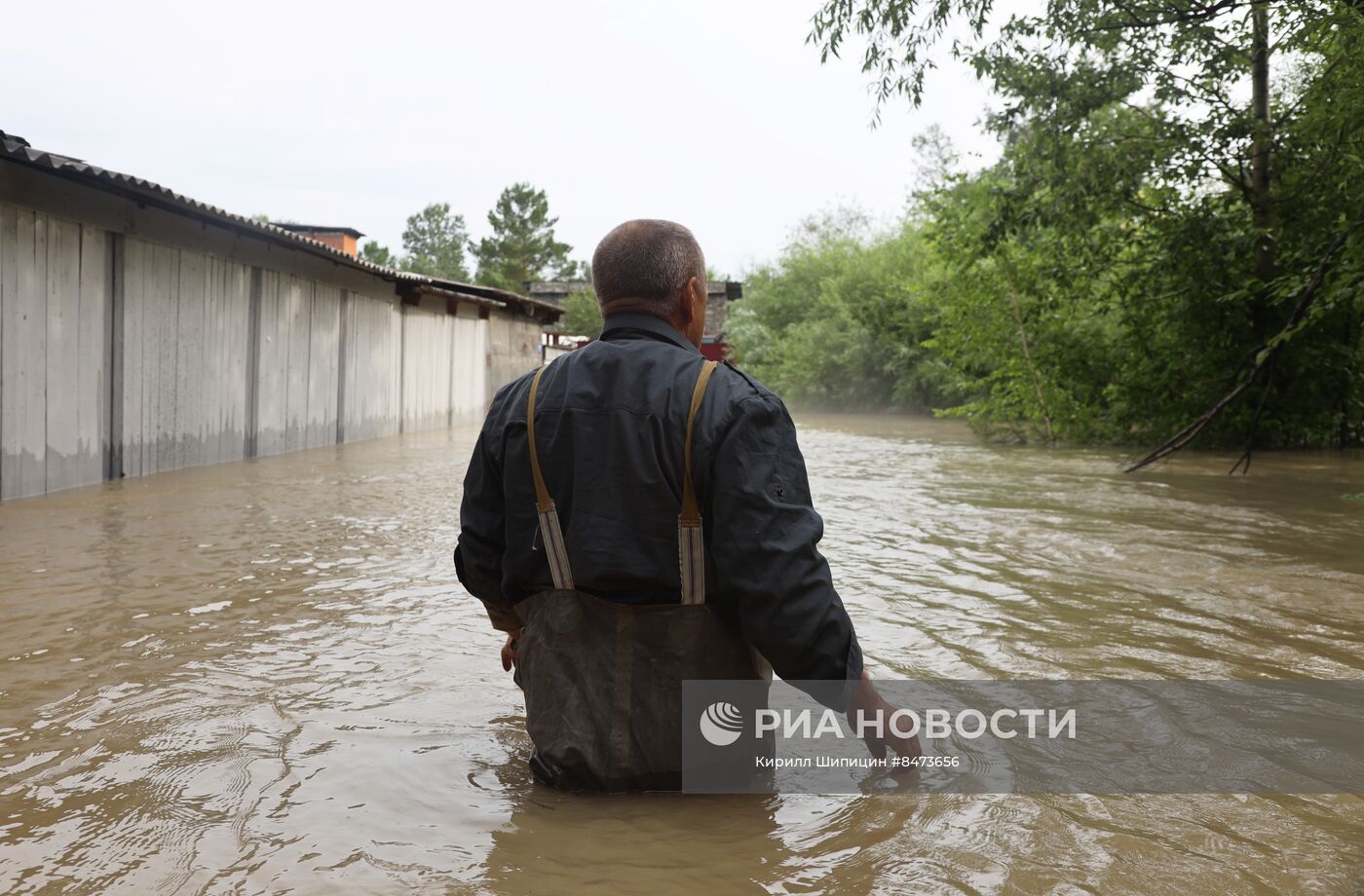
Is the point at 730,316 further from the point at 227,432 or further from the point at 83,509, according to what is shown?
the point at 83,509

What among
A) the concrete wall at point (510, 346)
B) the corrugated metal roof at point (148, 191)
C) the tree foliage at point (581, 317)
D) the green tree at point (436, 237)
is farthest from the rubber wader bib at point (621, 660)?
the green tree at point (436, 237)

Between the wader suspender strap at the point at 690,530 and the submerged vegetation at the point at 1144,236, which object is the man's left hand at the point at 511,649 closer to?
the wader suspender strap at the point at 690,530

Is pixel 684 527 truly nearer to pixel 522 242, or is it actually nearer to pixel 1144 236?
pixel 1144 236

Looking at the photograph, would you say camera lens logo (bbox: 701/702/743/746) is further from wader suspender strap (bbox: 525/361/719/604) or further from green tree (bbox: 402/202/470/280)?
green tree (bbox: 402/202/470/280)

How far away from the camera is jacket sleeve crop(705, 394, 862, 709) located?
8.65 ft

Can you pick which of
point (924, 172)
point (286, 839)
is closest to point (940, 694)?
point (286, 839)

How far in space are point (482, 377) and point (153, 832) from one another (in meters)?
22.7

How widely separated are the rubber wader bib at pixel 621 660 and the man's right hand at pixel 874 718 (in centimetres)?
29

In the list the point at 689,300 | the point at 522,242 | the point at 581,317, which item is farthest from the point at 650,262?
the point at 522,242

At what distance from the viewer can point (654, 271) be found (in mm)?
2980

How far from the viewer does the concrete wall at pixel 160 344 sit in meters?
9.27

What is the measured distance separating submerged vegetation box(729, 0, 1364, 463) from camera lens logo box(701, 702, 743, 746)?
769 centimetres

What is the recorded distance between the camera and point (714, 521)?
2.69 m

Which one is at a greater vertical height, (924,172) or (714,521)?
(924,172)
